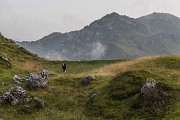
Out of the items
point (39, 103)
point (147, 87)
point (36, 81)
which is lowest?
point (39, 103)

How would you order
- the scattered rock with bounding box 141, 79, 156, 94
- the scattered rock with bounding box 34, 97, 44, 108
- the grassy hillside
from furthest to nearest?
the scattered rock with bounding box 34, 97, 44, 108 < the scattered rock with bounding box 141, 79, 156, 94 < the grassy hillside

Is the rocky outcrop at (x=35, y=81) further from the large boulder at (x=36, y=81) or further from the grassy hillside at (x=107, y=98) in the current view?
the grassy hillside at (x=107, y=98)

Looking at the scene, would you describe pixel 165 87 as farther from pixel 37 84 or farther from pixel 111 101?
pixel 37 84

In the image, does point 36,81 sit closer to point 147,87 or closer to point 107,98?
point 107,98

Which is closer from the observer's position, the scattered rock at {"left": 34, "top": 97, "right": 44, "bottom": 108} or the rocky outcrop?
the scattered rock at {"left": 34, "top": 97, "right": 44, "bottom": 108}

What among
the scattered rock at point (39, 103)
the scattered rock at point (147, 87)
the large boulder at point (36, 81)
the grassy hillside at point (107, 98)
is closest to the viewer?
the grassy hillside at point (107, 98)

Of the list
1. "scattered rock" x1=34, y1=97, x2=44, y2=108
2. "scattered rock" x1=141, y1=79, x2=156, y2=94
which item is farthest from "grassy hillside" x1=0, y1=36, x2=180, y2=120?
"scattered rock" x1=141, y1=79, x2=156, y2=94

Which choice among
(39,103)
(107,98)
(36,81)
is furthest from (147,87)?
(36,81)

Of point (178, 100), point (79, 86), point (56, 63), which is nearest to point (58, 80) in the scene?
point (79, 86)

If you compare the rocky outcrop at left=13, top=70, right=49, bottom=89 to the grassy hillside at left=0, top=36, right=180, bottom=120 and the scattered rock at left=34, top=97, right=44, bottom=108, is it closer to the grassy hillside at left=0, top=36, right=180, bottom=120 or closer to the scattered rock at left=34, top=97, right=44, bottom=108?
the grassy hillside at left=0, top=36, right=180, bottom=120

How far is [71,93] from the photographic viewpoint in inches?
1914

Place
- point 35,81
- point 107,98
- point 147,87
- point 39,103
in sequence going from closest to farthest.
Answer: point 147,87 → point 39,103 → point 107,98 → point 35,81

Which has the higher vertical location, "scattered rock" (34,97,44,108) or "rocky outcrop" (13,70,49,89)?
"rocky outcrop" (13,70,49,89)

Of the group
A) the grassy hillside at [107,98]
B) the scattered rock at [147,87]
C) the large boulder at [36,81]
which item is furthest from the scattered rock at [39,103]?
the scattered rock at [147,87]
